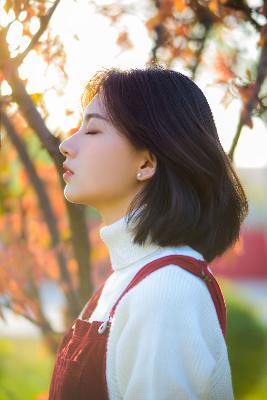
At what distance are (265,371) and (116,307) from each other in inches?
163

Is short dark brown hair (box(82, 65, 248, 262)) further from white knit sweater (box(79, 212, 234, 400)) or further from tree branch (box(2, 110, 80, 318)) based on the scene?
tree branch (box(2, 110, 80, 318))

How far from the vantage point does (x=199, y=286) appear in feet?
5.06

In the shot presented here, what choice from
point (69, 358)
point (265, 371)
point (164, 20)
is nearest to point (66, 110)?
point (164, 20)

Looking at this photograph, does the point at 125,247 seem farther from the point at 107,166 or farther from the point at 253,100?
the point at 253,100

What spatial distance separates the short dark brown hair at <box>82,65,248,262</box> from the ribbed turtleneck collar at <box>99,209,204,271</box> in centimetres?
2

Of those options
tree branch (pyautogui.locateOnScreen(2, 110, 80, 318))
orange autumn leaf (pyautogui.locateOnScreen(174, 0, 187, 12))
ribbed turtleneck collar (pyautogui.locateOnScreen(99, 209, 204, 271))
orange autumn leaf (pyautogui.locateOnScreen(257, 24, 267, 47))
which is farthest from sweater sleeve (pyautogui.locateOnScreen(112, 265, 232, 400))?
tree branch (pyautogui.locateOnScreen(2, 110, 80, 318))

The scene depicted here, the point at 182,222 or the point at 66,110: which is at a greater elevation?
the point at 66,110

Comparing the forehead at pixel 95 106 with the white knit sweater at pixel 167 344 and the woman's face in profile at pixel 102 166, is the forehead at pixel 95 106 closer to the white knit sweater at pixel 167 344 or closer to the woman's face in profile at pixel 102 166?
the woman's face in profile at pixel 102 166

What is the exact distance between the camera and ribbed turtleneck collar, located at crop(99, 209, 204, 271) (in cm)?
168

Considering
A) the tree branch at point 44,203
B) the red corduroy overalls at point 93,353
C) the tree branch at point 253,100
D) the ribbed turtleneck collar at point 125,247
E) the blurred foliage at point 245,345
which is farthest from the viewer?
the blurred foliage at point 245,345

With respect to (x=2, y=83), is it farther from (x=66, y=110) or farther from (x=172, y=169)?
(x=172, y=169)

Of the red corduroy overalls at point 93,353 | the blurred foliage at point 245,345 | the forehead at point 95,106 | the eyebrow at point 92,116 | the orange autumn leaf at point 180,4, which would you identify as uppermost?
the orange autumn leaf at point 180,4

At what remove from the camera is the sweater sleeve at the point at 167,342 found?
142cm

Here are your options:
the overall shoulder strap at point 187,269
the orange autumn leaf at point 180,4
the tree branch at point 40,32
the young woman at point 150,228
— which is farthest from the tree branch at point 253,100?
the overall shoulder strap at point 187,269
